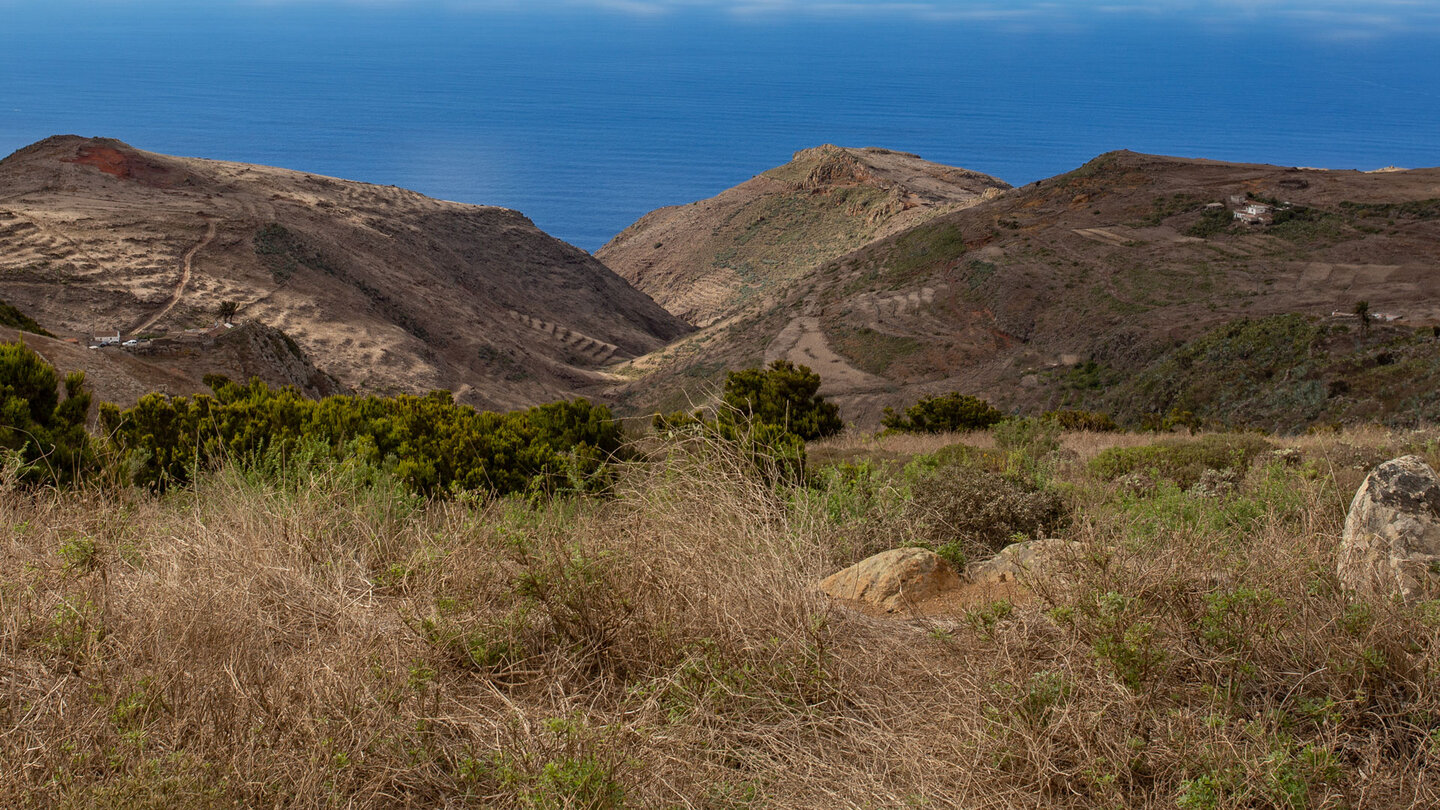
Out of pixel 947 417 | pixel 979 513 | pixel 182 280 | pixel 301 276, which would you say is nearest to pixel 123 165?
pixel 301 276

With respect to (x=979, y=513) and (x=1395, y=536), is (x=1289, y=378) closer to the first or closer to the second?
(x=979, y=513)

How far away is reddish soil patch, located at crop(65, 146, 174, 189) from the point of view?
48.1m

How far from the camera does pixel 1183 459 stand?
10703mm

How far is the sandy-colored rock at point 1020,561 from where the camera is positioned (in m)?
3.91

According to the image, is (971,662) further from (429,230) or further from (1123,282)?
(429,230)

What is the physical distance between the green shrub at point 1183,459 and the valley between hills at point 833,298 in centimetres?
1403

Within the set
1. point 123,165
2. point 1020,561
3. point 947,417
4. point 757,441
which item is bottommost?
point 947,417

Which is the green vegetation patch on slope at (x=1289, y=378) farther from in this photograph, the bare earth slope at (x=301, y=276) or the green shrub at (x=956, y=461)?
the bare earth slope at (x=301, y=276)

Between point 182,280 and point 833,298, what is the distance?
1262 inches

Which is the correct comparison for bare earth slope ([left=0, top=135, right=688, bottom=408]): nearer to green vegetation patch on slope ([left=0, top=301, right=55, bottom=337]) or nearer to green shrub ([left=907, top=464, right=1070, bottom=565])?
green vegetation patch on slope ([left=0, top=301, right=55, bottom=337])

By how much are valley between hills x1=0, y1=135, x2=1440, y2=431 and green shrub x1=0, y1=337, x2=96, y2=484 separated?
33.9 feet

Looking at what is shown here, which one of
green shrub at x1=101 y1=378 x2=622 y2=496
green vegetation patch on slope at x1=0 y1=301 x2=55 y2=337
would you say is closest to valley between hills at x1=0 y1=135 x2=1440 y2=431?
green vegetation patch on slope at x1=0 y1=301 x2=55 y2=337

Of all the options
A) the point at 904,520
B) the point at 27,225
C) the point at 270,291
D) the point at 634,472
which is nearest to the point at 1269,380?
the point at 904,520

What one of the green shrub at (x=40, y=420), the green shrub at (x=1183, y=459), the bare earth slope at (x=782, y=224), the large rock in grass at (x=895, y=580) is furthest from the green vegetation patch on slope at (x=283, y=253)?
the large rock in grass at (x=895, y=580)
